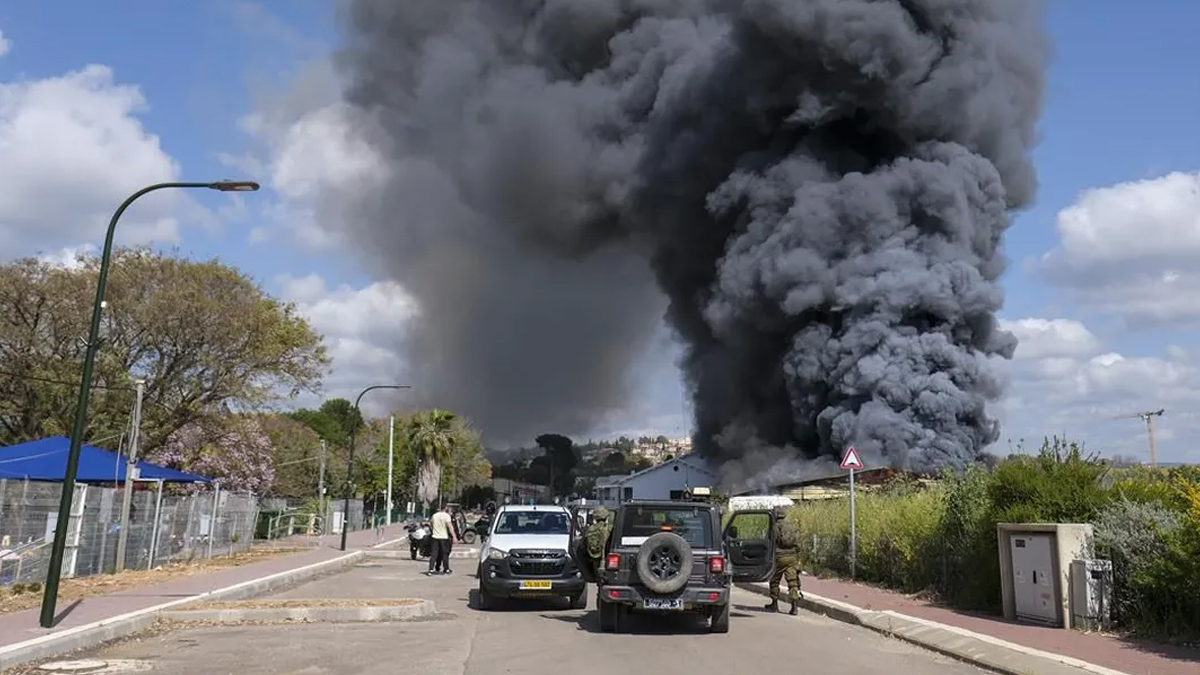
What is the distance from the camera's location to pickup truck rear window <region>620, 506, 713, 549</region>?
11.3 meters

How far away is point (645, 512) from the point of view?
459 inches

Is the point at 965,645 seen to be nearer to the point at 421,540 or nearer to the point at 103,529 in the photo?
the point at 103,529

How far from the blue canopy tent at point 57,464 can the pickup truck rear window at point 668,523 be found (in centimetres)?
1478

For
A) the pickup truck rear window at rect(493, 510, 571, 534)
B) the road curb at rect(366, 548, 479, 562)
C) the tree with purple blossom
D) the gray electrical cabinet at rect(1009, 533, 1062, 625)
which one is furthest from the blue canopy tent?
the gray electrical cabinet at rect(1009, 533, 1062, 625)

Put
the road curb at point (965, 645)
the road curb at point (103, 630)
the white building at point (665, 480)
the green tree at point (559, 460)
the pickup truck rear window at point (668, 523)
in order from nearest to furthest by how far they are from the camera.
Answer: the road curb at point (965, 645)
the road curb at point (103, 630)
the pickup truck rear window at point (668, 523)
the white building at point (665, 480)
the green tree at point (559, 460)

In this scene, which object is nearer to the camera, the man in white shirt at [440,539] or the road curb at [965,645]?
the road curb at [965,645]

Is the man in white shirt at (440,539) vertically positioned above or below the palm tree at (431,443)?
below

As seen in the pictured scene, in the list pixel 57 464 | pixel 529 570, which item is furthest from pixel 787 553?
pixel 57 464

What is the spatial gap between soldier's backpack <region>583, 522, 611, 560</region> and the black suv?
818 millimetres

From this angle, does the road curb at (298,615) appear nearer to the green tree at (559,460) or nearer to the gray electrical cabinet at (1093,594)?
the gray electrical cabinet at (1093,594)

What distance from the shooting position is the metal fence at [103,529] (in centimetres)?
1591

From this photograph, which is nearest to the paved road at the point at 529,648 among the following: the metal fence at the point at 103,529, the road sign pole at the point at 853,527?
the road sign pole at the point at 853,527

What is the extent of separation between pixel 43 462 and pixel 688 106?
3064cm

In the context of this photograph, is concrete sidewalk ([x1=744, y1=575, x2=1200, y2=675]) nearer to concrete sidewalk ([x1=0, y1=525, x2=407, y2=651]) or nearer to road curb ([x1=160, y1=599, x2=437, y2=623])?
road curb ([x1=160, y1=599, x2=437, y2=623])
